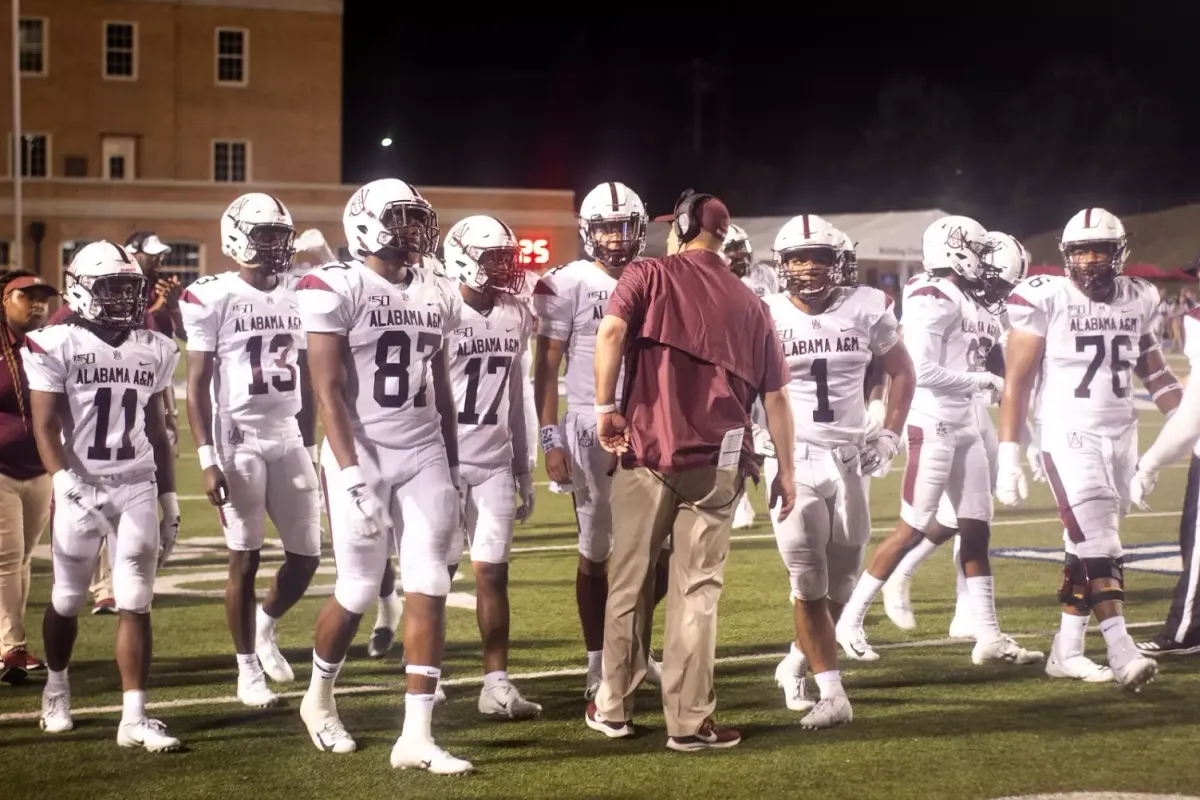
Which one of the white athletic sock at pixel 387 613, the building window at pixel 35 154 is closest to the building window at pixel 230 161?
the building window at pixel 35 154

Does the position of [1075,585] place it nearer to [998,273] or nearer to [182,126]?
[998,273]

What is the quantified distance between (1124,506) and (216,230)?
3901 centimetres

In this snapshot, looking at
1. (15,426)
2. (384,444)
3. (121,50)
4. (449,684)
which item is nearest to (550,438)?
(384,444)

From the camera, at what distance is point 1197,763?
18.8ft

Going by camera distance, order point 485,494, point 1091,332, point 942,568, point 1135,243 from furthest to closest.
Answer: point 1135,243
point 942,568
point 1091,332
point 485,494

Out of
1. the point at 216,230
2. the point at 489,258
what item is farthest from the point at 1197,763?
the point at 216,230

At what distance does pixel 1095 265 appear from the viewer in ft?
23.6

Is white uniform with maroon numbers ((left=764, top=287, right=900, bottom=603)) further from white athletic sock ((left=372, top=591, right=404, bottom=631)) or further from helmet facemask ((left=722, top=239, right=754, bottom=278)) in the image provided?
helmet facemask ((left=722, top=239, right=754, bottom=278))

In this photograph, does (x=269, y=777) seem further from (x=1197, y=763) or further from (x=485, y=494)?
(x=1197, y=763)

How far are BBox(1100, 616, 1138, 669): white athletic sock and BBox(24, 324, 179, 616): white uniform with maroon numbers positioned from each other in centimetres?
405

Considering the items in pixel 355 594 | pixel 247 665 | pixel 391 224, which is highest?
pixel 391 224

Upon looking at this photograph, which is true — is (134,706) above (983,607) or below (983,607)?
below

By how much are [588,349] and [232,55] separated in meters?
42.2

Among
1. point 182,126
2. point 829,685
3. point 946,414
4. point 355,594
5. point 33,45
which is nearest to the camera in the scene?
point 355,594
